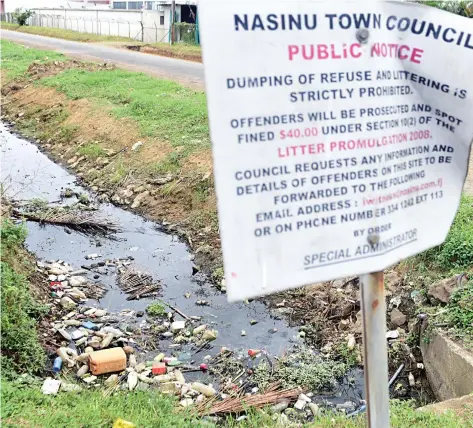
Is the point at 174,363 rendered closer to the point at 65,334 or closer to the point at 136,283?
the point at 65,334

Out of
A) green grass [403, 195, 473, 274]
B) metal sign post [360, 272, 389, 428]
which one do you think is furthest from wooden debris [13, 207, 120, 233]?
metal sign post [360, 272, 389, 428]

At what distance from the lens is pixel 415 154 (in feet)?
5.29

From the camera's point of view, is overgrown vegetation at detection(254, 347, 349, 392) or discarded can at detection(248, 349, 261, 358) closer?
overgrown vegetation at detection(254, 347, 349, 392)

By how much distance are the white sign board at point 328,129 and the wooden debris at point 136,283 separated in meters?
4.52

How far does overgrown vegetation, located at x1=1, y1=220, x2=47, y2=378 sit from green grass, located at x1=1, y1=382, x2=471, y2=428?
22.9 inches

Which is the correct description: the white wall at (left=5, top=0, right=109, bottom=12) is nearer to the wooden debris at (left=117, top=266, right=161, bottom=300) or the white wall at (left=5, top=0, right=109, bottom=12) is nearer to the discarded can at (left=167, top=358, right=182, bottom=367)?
the wooden debris at (left=117, top=266, right=161, bottom=300)

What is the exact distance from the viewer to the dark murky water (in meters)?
5.05

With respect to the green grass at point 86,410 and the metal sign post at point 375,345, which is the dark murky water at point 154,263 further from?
the metal sign post at point 375,345

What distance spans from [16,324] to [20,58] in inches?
675

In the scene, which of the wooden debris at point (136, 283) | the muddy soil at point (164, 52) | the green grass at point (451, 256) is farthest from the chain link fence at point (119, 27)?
the green grass at point (451, 256)

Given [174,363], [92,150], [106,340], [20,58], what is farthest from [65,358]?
[20,58]

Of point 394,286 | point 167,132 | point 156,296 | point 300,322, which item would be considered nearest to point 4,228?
point 156,296

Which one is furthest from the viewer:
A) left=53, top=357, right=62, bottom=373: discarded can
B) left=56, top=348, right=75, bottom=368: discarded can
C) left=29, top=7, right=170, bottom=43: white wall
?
left=29, top=7, right=170, bottom=43: white wall

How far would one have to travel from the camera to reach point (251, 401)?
3904 millimetres
